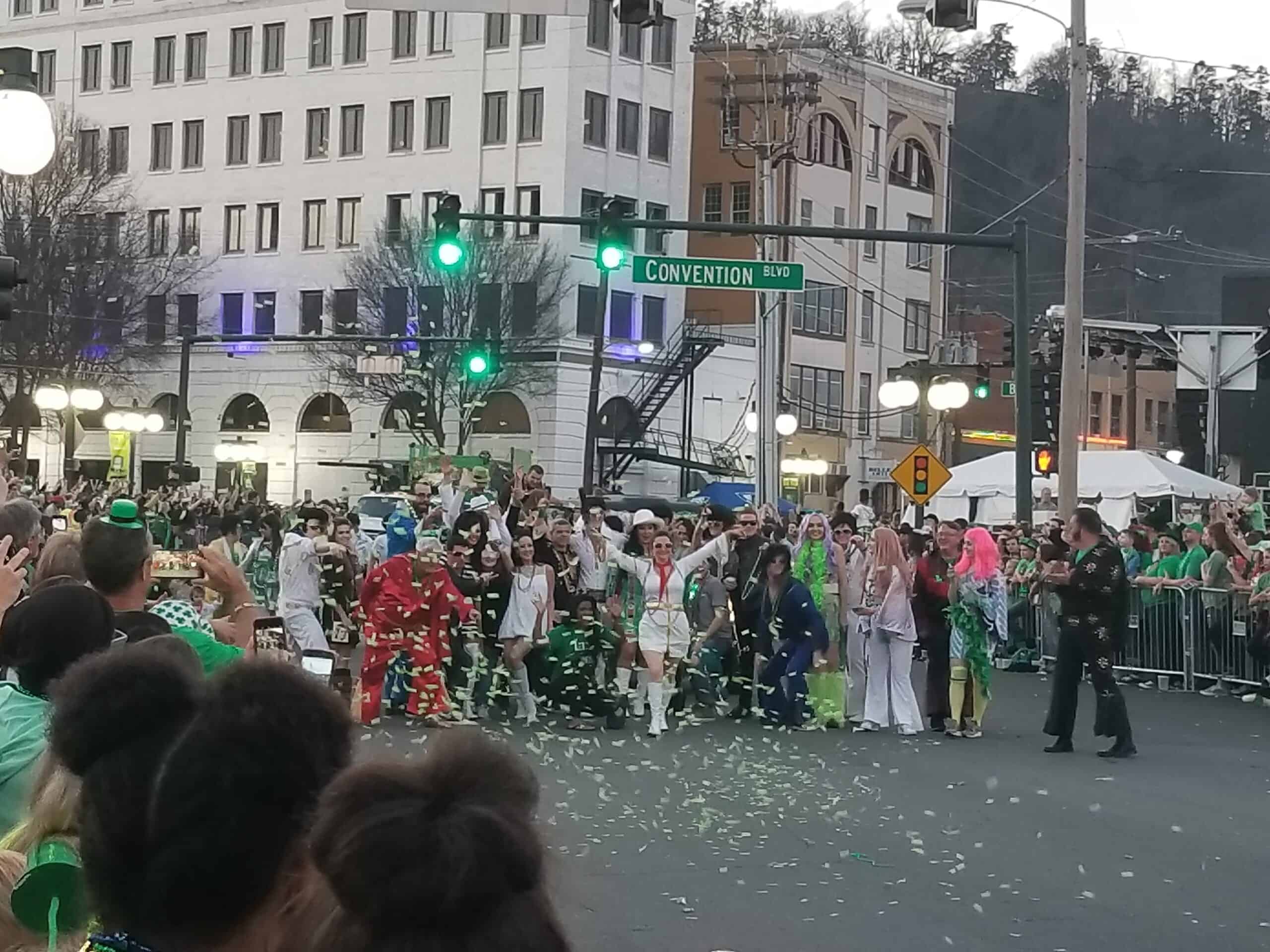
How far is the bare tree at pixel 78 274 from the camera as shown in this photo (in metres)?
56.0

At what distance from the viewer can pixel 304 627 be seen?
17.6 metres

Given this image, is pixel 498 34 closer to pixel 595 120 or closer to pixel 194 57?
pixel 595 120

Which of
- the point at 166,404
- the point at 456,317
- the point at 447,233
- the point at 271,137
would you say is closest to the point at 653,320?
the point at 456,317

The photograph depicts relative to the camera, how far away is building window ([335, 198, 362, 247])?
202ft

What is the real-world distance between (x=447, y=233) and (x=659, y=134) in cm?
4237

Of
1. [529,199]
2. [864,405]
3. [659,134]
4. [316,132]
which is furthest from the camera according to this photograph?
[864,405]

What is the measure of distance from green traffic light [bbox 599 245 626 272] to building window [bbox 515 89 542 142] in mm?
39243

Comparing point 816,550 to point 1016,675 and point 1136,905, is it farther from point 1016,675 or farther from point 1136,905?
point 1136,905

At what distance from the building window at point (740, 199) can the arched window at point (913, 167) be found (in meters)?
6.66

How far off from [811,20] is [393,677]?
5480 centimetres

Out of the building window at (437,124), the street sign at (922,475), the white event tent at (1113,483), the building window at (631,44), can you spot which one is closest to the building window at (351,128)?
the building window at (437,124)

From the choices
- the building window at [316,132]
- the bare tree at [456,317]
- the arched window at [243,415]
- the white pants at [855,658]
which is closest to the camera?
the white pants at [855,658]

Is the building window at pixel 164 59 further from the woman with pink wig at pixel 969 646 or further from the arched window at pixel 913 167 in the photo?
the woman with pink wig at pixel 969 646

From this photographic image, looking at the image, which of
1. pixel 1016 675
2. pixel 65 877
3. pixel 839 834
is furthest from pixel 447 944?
pixel 1016 675
